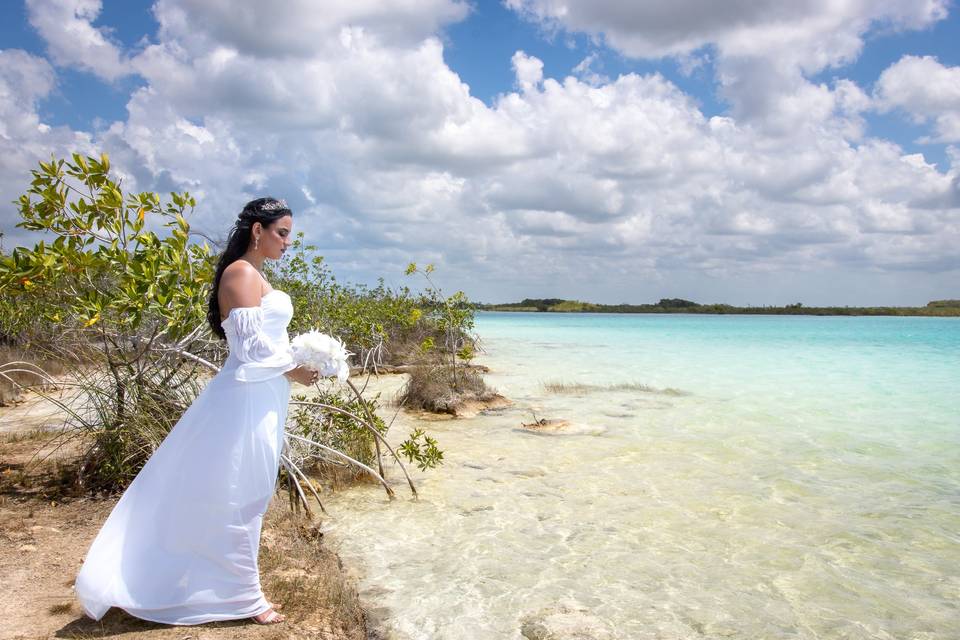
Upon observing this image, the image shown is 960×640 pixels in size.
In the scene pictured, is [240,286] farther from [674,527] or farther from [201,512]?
[674,527]

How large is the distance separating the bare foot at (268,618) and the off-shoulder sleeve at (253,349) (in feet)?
4.45

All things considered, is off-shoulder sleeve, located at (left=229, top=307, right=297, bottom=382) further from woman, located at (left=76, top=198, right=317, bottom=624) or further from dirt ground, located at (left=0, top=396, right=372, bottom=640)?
dirt ground, located at (left=0, top=396, right=372, bottom=640)

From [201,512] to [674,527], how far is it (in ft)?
14.6

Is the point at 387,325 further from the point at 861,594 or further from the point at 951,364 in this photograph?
the point at 951,364

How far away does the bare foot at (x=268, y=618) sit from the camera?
143 inches

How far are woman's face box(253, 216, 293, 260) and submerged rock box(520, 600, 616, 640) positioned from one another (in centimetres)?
284

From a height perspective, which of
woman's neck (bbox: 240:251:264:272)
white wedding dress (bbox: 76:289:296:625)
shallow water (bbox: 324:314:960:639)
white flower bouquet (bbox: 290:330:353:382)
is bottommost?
shallow water (bbox: 324:314:960:639)

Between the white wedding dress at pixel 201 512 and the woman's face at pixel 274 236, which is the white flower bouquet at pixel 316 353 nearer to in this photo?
the white wedding dress at pixel 201 512

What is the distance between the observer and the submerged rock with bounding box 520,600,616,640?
4.00 metres

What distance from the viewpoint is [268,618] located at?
3645 mm

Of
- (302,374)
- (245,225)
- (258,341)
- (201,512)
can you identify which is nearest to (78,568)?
(201,512)

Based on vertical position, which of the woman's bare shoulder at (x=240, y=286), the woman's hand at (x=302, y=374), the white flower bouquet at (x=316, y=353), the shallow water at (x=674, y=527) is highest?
the woman's bare shoulder at (x=240, y=286)

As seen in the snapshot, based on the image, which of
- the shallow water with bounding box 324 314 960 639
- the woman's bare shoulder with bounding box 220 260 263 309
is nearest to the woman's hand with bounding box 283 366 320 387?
the woman's bare shoulder with bounding box 220 260 263 309

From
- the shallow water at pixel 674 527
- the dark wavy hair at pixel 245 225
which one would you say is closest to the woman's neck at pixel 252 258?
the dark wavy hair at pixel 245 225
